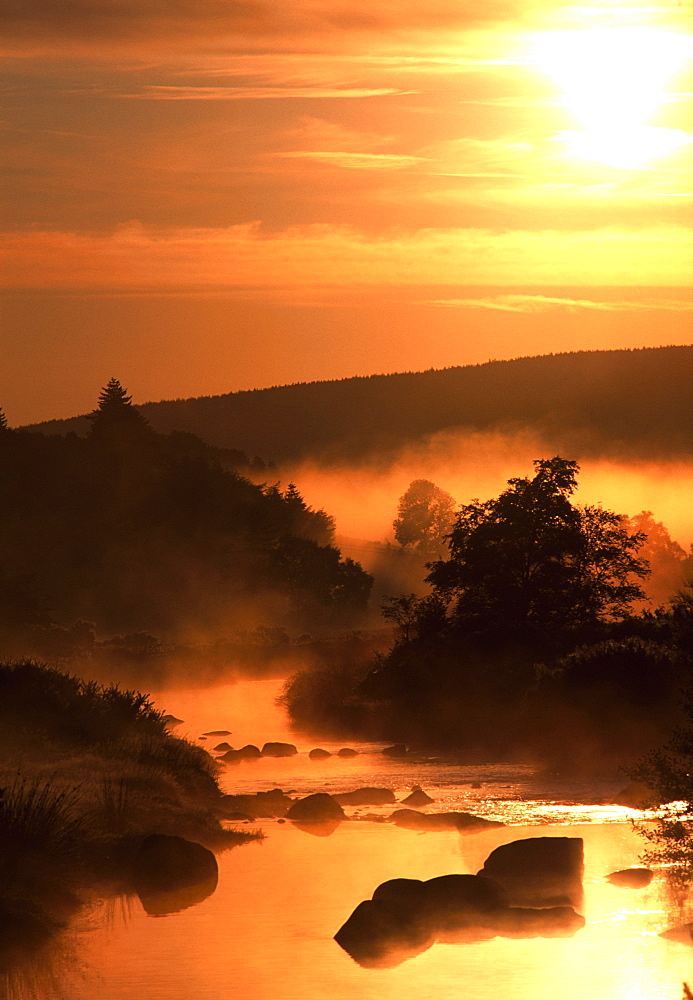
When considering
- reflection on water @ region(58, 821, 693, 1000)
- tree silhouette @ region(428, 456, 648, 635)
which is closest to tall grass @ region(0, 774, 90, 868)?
reflection on water @ region(58, 821, 693, 1000)

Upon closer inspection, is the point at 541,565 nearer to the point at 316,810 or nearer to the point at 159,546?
the point at 316,810

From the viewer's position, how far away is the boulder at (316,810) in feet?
114

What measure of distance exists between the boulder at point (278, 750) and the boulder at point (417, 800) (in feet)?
34.5

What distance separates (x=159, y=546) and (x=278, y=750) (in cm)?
7157

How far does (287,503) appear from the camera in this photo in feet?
412

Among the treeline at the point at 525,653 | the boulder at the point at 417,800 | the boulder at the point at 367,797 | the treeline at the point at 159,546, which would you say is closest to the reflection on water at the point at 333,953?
the boulder at the point at 417,800

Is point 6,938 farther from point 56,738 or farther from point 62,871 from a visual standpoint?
point 56,738

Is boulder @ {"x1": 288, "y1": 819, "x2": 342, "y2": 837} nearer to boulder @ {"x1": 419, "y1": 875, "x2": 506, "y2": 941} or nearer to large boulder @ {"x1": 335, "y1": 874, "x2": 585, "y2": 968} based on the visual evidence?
large boulder @ {"x1": 335, "y1": 874, "x2": 585, "y2": 968}

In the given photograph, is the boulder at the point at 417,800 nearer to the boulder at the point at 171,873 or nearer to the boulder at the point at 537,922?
the boulder at the point at 171,873

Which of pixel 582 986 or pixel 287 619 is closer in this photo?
pixel 582 986

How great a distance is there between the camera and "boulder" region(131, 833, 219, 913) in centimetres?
2638

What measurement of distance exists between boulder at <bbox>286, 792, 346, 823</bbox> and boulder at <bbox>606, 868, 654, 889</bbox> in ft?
29.3

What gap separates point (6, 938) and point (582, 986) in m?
8.69

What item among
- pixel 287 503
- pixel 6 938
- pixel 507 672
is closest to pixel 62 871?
pixel 6 938
